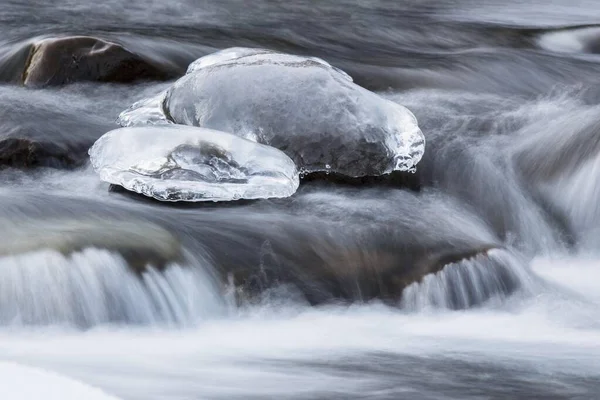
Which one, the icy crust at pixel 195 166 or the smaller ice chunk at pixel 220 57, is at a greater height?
the smaller ice chunk at pixel 220 57

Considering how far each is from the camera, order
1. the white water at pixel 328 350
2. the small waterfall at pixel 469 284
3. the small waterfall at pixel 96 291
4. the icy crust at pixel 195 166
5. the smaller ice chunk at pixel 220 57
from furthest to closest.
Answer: the smaller ice chunk at pixel 220 57 < the icy crust at pixel 195 166 < the small waterfall at pixel 469 284 < the small waterfall at pixel 96 291 < the white water at pixel 328 350

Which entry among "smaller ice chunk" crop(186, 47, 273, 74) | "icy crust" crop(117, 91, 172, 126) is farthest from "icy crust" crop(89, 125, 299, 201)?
"smaller ice chunk" crop(186, 47, 273, 74)

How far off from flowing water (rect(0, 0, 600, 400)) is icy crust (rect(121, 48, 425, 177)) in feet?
0.54

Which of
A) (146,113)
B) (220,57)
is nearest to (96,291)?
(146,113)

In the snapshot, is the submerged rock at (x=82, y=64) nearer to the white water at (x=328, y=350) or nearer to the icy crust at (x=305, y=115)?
the icy crust at (x=305, y=115)

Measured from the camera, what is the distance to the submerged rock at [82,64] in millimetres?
7367

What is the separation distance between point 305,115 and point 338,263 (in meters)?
1.15

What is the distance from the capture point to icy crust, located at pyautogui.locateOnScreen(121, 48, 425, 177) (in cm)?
609

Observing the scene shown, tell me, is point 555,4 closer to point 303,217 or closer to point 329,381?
point 303,217

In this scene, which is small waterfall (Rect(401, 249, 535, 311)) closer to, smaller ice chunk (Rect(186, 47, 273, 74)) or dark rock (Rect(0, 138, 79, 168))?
dark rock (Rect(0, 138, 79, 168))

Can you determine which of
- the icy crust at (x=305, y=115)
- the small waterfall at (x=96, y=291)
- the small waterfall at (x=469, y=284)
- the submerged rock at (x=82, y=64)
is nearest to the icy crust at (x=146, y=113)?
the icy crust at (x=305, y=115)

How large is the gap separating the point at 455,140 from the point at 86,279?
8.85 feet

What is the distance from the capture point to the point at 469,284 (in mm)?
5273

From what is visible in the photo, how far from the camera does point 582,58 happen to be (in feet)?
28.7
